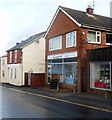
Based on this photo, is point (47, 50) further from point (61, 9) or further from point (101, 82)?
point (101, 82)

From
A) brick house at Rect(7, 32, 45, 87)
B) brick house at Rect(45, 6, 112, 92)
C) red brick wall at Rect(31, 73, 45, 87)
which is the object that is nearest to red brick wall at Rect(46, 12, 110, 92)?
brick house at Rect(45, 6, 112, 92)

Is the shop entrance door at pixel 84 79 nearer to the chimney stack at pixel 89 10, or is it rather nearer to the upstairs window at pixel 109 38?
the upstairs window at pixel 109 38

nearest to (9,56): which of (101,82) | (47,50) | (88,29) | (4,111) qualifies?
(47,50)

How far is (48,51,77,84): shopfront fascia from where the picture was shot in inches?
799

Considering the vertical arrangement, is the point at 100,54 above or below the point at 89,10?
below

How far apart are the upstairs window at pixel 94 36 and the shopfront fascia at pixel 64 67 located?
2.15 m

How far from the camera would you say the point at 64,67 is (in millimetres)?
21812

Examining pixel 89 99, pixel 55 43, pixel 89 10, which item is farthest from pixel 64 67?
pixel 89 99

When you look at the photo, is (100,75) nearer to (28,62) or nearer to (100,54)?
(100,54)

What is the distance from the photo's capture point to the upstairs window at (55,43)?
2286 centimetres

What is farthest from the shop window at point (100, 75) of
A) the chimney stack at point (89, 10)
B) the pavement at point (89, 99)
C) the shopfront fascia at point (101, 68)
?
the chimney stack at point (89, 10)

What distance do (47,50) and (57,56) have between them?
2.92m

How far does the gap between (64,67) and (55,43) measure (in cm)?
369

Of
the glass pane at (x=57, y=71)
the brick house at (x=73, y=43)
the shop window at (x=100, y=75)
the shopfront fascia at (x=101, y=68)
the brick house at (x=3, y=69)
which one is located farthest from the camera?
the brick house at (x=3, y=69)
